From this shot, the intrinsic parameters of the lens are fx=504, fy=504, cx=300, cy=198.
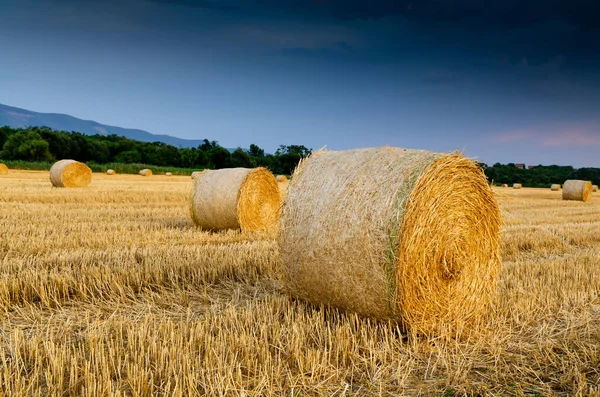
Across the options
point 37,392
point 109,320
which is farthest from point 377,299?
point 37,392

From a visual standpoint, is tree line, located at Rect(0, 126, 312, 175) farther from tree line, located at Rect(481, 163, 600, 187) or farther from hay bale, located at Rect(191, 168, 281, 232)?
hay bale, located at Rect(191, 168, 281, 232)

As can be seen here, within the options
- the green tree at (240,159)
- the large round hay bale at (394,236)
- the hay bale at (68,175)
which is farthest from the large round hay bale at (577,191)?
the green tree at (240,159)

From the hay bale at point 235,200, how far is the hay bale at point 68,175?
11.7 metres

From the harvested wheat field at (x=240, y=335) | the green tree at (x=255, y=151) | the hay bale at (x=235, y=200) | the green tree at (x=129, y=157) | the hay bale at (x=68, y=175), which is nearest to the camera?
the harvested wheat field at (x=240, y=335)

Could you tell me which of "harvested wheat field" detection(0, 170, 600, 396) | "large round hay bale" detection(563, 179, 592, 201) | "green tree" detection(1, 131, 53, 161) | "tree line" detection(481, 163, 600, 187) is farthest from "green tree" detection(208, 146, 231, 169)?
"harvested wheat field" detection(0, 170, 600, 396)

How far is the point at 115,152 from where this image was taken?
59.6 m

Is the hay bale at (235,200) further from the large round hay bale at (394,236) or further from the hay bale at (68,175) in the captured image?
the hay bale at (68,175)

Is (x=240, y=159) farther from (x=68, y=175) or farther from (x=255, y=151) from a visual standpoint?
(x=68, y=175)

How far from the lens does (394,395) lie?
3.21m

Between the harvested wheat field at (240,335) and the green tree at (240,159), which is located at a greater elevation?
the green tree at (240,159)

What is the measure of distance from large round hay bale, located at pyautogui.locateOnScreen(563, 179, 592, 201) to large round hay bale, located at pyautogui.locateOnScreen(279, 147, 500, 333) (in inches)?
791

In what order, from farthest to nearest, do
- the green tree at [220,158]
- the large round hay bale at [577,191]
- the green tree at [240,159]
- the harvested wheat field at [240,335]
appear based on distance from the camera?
the green tree at [220,158]
the green tree at [240,159]
the large round hay bale at [577,191]
the harvested wheat field at [240,335]

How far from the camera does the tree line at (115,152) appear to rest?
4766 centimetres

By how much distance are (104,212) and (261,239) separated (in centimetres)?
539
